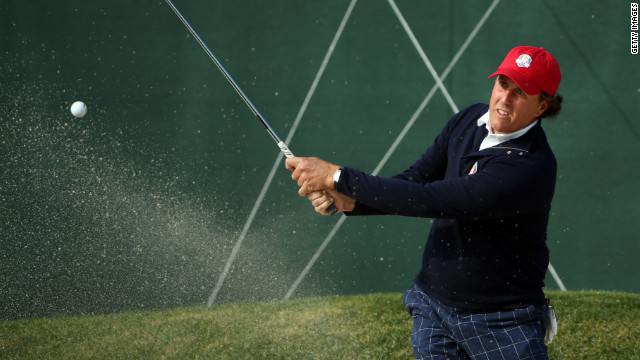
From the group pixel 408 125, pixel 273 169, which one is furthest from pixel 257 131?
pixel 408 125

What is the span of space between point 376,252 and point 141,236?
2125 millimetres

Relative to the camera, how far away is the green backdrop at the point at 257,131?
5660 mm

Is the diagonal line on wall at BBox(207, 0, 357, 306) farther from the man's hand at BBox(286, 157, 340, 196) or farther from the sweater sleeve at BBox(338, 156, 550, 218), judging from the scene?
the sweater sleeve at BBox(338, 156, 550, 218)

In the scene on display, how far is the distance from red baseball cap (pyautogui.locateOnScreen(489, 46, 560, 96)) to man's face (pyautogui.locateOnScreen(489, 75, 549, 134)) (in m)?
0.04

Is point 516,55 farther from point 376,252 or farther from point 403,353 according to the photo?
point 376,252

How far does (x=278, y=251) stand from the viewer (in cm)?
577

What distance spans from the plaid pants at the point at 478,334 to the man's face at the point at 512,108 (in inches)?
26.5

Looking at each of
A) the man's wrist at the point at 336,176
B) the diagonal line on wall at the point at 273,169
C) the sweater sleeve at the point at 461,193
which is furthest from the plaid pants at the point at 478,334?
the diagonal line on wall at the point at 273,169

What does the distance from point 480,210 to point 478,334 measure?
0.51 meters

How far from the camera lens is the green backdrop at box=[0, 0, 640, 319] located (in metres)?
5.66

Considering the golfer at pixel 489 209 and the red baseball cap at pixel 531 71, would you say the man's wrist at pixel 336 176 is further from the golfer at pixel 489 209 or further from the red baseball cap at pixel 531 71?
the red baseball cap at pixel 531 71

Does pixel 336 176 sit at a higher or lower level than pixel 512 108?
higher

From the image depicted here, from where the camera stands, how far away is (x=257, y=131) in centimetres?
584

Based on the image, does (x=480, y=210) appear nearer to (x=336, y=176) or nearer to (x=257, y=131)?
(x=336, y=176)
